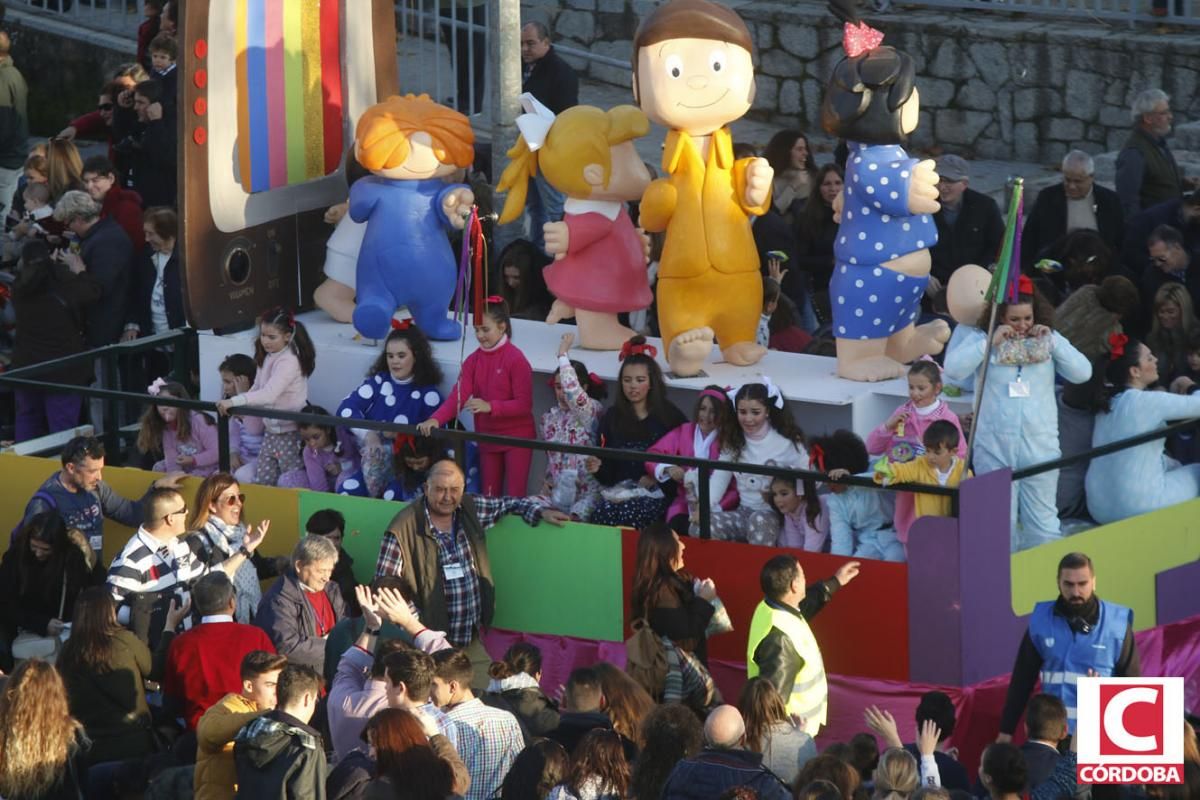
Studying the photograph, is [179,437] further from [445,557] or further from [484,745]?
[484,745]

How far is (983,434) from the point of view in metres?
10.6

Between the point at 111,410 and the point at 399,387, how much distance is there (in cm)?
169

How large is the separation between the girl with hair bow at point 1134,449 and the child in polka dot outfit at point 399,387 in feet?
9.68

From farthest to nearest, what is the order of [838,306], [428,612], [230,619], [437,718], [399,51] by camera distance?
[399,51] < [838,306] < [428,612] < [230,619] < [437,718]

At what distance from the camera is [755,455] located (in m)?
10.6

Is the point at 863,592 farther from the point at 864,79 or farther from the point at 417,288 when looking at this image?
the point at 417,288

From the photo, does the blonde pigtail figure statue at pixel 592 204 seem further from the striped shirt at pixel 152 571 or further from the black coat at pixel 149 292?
the striped shirt at pixel 152 571

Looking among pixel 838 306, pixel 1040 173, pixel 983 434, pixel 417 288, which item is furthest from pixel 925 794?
pixel 1040 173

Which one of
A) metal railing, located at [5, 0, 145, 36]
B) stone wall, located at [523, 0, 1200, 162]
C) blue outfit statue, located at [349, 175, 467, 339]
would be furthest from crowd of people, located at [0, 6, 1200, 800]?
metal railing, located at [5, 0, 145, 36]

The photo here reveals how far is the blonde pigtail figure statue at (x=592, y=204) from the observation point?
1152 cm

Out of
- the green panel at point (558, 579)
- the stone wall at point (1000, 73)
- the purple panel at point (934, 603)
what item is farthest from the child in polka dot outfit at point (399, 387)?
the stone wall at point (1000, 73)

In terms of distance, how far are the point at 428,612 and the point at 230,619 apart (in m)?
1.09

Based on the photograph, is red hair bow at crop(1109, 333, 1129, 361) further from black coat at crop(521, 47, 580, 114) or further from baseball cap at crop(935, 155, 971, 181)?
black coat at crop(521, 47, 580, 114)

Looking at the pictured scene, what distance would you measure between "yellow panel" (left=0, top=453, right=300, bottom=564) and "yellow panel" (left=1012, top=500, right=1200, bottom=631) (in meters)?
3.21
